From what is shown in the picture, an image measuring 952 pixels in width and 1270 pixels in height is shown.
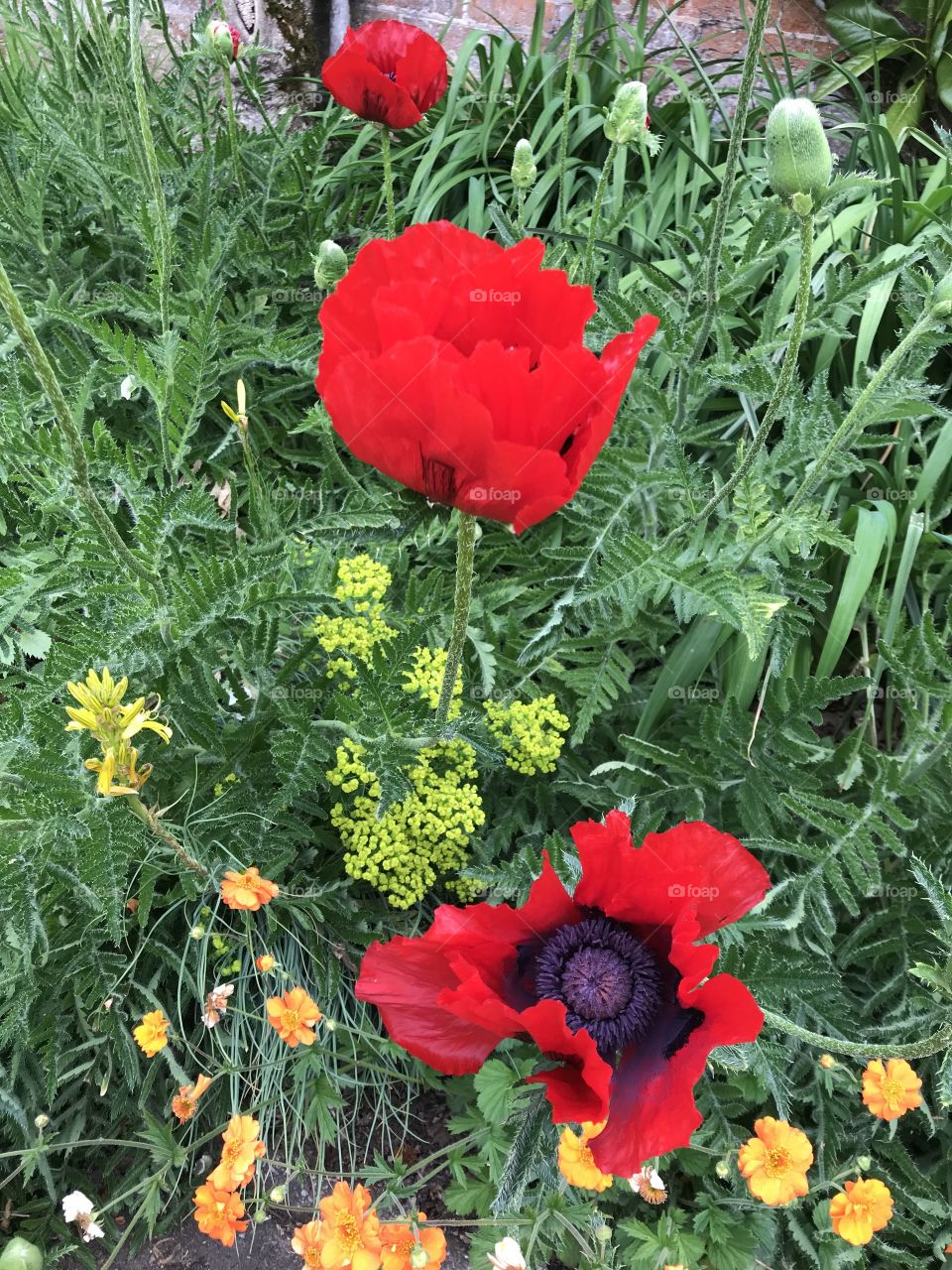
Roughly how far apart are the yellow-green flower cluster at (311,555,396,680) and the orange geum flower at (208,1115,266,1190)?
0.57 metres

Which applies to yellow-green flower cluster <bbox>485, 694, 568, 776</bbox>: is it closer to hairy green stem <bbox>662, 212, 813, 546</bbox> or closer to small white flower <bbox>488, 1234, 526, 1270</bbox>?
hairy green stem <bbox>662, 212, 813, 546</bbox>

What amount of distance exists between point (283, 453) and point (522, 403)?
1.36m

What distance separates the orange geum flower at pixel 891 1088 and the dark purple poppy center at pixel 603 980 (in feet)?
1.01

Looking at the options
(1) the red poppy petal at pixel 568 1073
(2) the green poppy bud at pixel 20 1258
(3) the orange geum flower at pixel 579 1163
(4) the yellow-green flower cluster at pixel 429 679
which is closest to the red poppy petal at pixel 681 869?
(1) the red poppy petal at pixel 568 1073

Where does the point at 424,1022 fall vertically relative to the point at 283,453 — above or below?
above

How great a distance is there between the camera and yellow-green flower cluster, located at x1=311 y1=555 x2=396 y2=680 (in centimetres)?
129

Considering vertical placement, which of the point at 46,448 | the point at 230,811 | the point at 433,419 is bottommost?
the point at 230,811

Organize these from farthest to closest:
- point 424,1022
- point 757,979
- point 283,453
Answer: point 283,453, point 757,979, point 424,1022

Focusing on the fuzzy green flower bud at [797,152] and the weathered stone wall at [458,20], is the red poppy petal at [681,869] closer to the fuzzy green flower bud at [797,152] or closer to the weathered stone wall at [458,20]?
the fuzzy green flower bud at [797,152]

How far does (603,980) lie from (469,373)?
0.62 meters

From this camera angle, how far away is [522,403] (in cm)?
70

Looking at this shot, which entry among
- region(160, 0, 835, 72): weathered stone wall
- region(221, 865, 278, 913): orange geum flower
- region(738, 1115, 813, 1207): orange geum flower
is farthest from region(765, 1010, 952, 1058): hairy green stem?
region(160, 0, 835, 72): weathered stone wall

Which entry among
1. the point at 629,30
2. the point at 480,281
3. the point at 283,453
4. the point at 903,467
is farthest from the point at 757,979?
the point at 629,30

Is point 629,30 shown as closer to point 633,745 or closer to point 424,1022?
point 633,745
